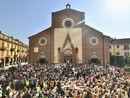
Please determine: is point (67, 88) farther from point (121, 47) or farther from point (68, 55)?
point (121, 47)

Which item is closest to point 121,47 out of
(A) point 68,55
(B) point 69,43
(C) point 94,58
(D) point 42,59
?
(C) point 94,58

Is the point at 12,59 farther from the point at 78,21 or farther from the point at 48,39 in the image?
the point at 78,21

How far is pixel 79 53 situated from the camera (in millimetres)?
43250

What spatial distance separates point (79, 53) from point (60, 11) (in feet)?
32.6

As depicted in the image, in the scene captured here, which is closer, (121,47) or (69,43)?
(69,43)

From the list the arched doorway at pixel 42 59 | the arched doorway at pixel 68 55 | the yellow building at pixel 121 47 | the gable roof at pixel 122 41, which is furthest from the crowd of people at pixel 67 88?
the gable roof at pixel 122 41

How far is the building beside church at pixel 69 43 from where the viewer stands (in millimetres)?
43250

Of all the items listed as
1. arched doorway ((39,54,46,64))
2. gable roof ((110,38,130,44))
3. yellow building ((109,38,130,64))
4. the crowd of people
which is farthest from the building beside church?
gable roof ((110,38,130,44))

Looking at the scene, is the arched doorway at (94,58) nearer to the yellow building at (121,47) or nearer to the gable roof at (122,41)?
the yellow building at (121,47)

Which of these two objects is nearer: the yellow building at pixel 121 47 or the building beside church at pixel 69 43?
the building beside church at pixel 69 43

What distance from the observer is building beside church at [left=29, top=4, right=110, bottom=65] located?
4325cm

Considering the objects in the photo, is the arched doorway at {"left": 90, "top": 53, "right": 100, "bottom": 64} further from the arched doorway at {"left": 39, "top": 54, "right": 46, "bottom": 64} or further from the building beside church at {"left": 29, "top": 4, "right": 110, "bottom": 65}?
the arched doorway at {"left": 39, "top": 54, "right": 46, "bottom": 64}

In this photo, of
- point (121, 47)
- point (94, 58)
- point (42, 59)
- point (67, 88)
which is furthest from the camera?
point (121, 47)

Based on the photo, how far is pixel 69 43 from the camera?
4347 cm
